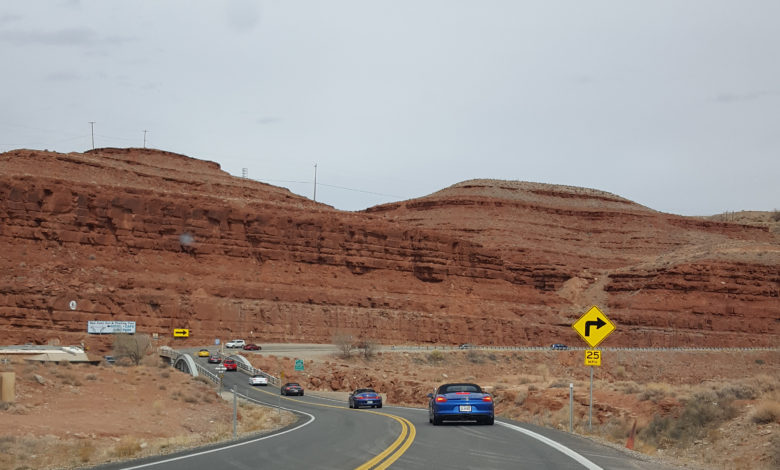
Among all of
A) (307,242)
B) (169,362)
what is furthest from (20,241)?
(307,242)

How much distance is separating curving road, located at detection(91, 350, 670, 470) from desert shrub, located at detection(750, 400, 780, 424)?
3.03 metres

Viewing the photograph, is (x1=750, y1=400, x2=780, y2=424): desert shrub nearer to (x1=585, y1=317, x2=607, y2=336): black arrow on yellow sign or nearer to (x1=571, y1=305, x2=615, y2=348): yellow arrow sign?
(x1=571, y1=305, x2=615, y2=348): yellow arrow sign

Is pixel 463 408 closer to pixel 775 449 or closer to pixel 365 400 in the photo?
pixel 775 449

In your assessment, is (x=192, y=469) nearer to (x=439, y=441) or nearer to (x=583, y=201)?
(x=439, y=441)

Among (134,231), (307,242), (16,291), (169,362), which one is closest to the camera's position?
(169,362)

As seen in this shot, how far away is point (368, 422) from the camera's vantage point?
25.7 metres

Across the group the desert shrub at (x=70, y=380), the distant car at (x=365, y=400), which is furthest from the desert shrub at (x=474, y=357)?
the desert shrub at (x=70, y=380)

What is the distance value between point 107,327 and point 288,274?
814 inches

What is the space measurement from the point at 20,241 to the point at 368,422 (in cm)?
5764

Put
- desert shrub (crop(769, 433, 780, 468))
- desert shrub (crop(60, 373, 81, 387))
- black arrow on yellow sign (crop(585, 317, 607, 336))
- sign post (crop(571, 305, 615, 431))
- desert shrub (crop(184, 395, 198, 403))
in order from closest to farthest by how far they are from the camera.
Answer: desert shrub (crop(769, 433, 780, 468))
sign post (crop(571, 305, 615, 431))
black arrow on yellow sign (crop(585, 317, 607, 336))
desert shrub (crop(60, 373, 81, 387))
desert shrub (crop(184, 395, 198, 403))

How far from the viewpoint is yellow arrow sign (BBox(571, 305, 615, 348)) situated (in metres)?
21.4

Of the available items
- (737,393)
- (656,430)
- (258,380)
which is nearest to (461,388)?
(656,430)

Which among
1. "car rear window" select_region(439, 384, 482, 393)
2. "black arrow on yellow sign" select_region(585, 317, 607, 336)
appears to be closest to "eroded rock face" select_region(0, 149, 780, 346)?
"car rear window" select_region(439, 384, 482, 393)

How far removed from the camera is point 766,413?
16859 mm
